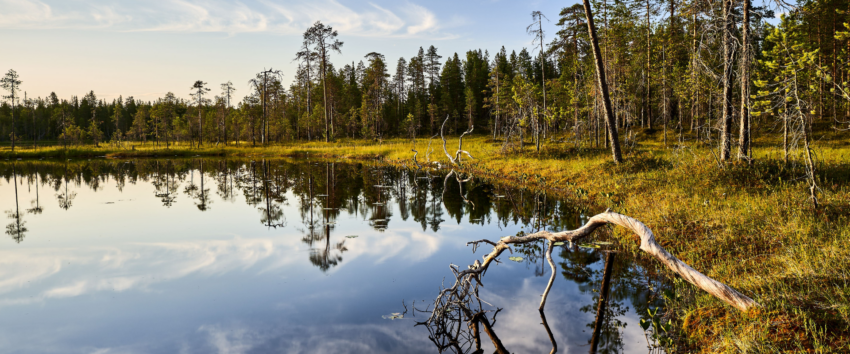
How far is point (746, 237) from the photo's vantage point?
26.7 feet

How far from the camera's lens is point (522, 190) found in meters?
20.9

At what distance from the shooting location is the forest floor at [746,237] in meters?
4.65

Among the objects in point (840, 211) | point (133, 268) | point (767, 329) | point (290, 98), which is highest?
point (290, 98)

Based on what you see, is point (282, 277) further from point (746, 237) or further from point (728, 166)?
point (728, 166)

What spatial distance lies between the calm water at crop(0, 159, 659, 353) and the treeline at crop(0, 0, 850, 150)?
5727 millimetres

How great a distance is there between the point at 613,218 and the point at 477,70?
77.4 metres

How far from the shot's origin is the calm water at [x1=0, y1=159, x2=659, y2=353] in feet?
21.5

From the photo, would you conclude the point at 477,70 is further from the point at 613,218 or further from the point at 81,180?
the point at 613,218

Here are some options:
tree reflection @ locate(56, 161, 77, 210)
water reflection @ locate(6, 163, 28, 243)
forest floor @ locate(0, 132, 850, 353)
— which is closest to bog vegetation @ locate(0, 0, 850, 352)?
forest floor @ locate(0, 132, 850, 353)

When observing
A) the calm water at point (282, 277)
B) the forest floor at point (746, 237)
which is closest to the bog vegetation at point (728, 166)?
the forest floor at point (746, 237)

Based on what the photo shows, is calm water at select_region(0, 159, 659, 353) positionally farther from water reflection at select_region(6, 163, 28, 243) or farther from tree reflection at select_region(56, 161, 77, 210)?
tree reflection at select_region(56, 161, 77, 210)

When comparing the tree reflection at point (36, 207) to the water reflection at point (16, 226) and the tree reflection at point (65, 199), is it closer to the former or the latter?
the water reflection at point (16, 226)

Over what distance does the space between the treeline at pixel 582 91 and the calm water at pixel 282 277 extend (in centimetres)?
573

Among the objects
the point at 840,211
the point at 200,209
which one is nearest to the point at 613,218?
the point at 840,211
